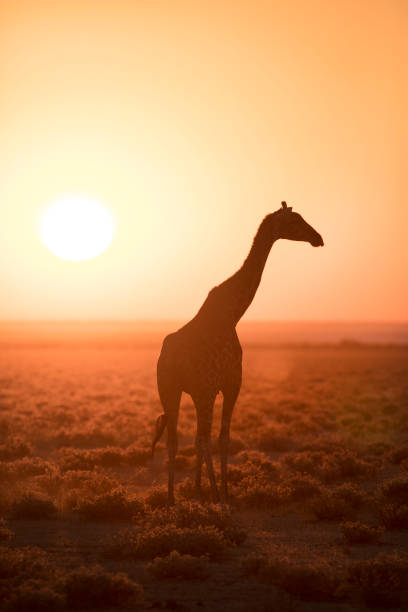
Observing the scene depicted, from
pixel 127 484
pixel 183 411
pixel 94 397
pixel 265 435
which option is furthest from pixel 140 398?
pixel 127 484

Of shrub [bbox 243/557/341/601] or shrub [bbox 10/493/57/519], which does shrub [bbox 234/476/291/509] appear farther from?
shrub [bbox 243/557/341/601]

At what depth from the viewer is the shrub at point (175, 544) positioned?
8.68m

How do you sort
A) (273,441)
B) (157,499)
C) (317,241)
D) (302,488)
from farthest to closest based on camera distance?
(273,441) → (302,488) → (157,499) → (317,241)

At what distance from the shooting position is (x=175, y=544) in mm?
8719

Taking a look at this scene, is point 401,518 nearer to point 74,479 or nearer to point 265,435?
point 74,479

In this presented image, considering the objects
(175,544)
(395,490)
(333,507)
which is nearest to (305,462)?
(395,490)

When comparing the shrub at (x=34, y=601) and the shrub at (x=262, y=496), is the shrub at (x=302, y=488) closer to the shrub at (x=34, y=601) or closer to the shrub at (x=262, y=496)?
the shrub at (x=262, y=496)

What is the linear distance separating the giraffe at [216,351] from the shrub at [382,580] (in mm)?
3044

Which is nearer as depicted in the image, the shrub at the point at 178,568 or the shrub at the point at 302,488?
the shrub at the point at 178,568

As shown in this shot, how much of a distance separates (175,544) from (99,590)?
1.65 metres

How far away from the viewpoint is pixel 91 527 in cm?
1055

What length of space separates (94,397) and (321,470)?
23067 millimetres

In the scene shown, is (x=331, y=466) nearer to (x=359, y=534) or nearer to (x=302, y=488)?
(x=302, y=488)

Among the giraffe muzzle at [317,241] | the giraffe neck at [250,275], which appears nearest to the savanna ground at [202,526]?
the giraffe neck at [250,275]
